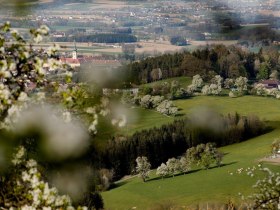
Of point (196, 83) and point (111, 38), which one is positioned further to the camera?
point (196, 83)

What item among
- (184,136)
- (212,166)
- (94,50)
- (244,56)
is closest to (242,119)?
(212,166)

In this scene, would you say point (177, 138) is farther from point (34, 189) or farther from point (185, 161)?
point (34, 189)

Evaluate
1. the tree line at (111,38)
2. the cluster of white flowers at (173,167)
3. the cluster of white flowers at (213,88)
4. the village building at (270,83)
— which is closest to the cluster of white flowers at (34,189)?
the cluster of white flowers at (173,167)

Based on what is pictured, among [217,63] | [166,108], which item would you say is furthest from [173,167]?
[217,63]

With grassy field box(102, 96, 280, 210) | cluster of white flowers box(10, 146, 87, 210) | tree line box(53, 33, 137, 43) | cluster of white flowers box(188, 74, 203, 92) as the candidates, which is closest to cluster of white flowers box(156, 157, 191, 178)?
grassy field box(102, 96, 280, 210)

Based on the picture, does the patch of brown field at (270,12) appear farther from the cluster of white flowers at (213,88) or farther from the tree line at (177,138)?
the cluster of white flowers at (213,88)

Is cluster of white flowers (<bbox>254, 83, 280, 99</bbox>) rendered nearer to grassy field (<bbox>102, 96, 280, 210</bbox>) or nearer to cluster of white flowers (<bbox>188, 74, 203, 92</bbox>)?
cluster of white flowers (<bbox>188, 74, 203, 92</bbox>)
